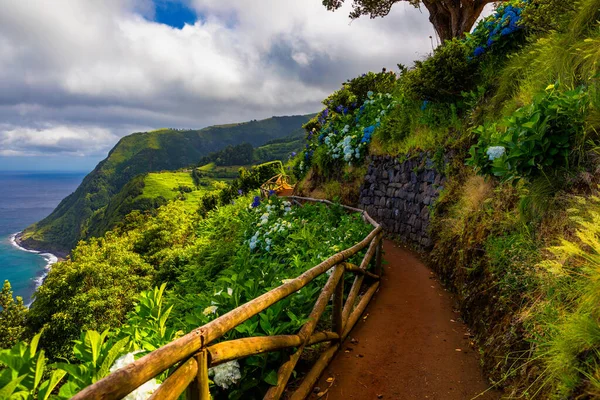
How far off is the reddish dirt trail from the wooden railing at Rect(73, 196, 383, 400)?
0.87 feet

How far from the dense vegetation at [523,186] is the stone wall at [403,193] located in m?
0.46

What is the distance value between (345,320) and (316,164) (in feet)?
40.8

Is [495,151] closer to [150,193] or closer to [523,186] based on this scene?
[523,186]

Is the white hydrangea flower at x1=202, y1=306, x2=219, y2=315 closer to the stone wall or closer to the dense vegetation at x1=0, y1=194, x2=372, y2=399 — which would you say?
the dense vegetation at x1=0, y1=194, x2=372, y2=399

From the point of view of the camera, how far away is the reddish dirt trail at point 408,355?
12.1 ft

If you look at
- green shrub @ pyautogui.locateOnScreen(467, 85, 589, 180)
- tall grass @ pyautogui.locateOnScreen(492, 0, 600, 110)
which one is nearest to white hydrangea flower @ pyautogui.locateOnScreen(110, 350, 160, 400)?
green shrub @ pyautogui.locateOnScreen(467, 85, 589, 180)

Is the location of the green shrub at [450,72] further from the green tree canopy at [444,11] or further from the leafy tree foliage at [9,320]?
the leafy tree foliage at [9,320]

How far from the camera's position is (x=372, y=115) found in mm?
13852

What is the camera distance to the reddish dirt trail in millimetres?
3701

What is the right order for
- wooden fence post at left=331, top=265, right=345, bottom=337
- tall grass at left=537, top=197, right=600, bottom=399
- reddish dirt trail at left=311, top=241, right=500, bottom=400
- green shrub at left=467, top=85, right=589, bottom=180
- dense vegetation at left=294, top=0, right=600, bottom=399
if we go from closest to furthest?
tall grass at left=537, top=197, right=600, bottom=399 → dense vegetation at left=294, top=0, right=600, bottom=399 → reddish dirt trail at left=311, top=241, right=500, bottom=400 → green shrub at left=467, top=85, right=589, bottom=180 → wooden fence post at left=331, top=265, right=345, bottom=337

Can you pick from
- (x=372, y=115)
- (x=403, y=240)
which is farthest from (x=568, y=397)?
(x=372, y=115)

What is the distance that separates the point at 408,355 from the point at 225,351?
2.89 metres

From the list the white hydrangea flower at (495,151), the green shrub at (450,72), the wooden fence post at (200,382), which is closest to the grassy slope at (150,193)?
the green shrub at (450,72)

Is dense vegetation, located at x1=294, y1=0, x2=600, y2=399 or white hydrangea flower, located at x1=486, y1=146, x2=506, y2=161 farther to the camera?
white hydrangea flower, located at x1=486, y1=146, x2=506, y2=161
